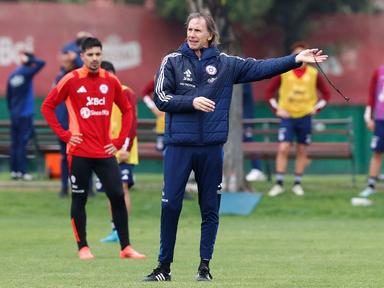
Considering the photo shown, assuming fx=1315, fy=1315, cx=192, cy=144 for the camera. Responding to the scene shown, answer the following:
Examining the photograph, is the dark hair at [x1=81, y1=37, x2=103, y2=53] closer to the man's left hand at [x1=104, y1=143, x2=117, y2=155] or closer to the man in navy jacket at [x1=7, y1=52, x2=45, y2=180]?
the man's left hand at [x1=104, y1=143, x2=117, y2=155]

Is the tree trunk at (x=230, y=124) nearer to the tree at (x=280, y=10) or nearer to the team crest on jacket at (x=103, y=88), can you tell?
the tree at (x=280, y=10)

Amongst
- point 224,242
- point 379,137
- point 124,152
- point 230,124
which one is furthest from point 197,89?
point 230,124

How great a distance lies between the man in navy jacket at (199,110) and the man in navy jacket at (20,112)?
42.1 feet

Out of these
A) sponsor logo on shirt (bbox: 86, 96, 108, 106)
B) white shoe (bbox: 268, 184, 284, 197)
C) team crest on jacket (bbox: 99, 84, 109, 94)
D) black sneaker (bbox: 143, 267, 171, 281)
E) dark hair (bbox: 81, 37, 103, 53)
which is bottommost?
white shoe (bbox: 268, 184, 284, 197)

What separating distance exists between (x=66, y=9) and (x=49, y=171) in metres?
9.93

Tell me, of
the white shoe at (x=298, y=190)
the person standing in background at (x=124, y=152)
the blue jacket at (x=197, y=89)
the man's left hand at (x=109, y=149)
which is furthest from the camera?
the white shoe at (x=298, y=190)

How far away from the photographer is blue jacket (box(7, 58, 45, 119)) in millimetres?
23797

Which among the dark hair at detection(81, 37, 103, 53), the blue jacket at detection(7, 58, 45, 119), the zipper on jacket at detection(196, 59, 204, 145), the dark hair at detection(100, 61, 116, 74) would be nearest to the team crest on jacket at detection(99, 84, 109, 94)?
the dark hair at detection(81, 37, 103, 53)

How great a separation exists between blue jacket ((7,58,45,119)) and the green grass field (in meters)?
1.38

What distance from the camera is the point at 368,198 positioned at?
21.0 meters

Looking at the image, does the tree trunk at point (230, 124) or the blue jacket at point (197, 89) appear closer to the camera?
the blue jacket at point (197, 89)

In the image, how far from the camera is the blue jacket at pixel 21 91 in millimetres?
23797

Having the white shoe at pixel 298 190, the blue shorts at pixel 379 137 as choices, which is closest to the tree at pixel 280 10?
the white shoe at pixel 298 190

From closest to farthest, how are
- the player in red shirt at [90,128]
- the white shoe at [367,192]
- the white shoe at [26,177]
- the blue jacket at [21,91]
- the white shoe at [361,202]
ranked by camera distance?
the player in red shirt at [90,128]
the white shoe at [361,202]
the white shoe at [367,192]
the blue jacket at [21,91]
the white shoe at [26,177]
